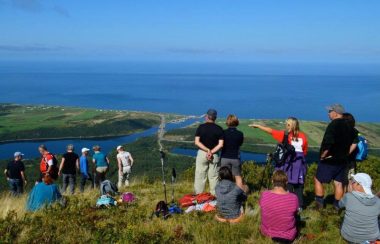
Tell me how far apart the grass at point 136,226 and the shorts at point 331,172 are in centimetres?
63

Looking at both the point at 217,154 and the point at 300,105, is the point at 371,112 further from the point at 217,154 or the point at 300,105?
the point at 217,154

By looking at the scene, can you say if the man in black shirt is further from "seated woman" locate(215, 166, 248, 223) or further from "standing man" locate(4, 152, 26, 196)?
"seated woman" locate(215, 166, 248, 223)

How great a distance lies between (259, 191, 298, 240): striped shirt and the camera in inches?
220

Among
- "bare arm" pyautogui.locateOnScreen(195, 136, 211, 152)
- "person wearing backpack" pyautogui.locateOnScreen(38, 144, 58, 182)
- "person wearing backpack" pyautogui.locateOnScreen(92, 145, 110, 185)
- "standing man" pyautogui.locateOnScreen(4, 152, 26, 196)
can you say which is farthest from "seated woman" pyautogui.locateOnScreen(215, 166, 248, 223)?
"standing man" pyautogui.locateOnScreen(4, 152, 26, 196)

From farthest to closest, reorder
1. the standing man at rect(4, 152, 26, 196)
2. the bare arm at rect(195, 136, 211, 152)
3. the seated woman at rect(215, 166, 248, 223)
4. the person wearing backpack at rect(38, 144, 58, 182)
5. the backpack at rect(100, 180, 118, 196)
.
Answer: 1. the standing man at rect(4, 152, 26, 196)
2. the person wearing backpack at rect(38, 144, 58, 182)
3. the backpack at rect(100, 180, 118, 196)
4. the bare arm at rect(195, 136, 211, 152)
5. the seated woman at rect(215, 166, 248, 223)

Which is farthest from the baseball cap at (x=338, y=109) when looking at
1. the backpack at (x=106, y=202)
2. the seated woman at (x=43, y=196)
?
the seated woman at (x=43, y=196)

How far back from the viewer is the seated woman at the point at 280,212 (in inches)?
220

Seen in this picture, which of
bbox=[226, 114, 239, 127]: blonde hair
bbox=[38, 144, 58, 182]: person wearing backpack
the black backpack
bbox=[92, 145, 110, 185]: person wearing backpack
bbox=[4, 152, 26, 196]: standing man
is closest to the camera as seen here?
the black backpack

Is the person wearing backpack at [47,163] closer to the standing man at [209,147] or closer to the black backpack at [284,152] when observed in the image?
the standing man at [209,147]

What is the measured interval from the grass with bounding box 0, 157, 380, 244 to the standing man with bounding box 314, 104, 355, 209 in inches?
26.7

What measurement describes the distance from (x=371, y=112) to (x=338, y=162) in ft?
466

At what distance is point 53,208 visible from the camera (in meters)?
7.52

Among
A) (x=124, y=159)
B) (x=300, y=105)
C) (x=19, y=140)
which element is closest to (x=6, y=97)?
(x=19, y=140)

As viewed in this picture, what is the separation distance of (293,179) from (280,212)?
6.54 feet
